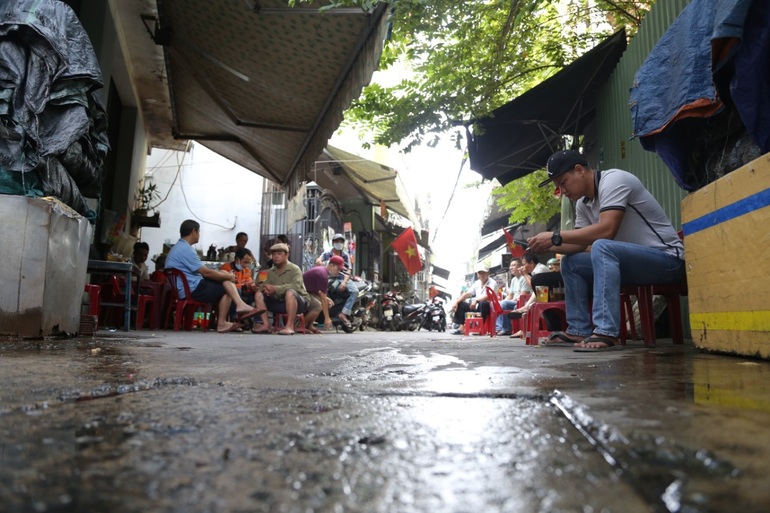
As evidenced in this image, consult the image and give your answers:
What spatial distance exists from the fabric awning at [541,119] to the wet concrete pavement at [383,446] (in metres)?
5.64

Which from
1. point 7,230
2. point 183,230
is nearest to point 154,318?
point 183,230

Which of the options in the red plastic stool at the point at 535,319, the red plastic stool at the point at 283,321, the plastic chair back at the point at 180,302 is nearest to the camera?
the red plastic stool at the point at 535,319

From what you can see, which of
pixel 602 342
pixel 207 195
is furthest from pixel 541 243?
pixel 207 195

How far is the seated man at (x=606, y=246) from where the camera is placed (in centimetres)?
345

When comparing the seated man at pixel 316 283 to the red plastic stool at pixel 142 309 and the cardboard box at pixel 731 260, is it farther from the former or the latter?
the cardboard box at pixel 731 260

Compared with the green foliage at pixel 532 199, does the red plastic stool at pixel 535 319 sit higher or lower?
lower

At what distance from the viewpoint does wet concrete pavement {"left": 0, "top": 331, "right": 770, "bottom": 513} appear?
59 cm

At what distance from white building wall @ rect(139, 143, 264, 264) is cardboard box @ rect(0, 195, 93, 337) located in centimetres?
1112

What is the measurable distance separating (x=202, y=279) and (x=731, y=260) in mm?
5926

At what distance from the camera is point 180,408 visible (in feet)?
3.71

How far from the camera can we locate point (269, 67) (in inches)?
251

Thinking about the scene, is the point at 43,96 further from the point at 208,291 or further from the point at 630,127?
the point at 630,127

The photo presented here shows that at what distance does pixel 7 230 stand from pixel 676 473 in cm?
382

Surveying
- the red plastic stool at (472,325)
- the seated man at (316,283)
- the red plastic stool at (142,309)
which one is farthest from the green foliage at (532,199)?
the red plastic stool at (142,309)
